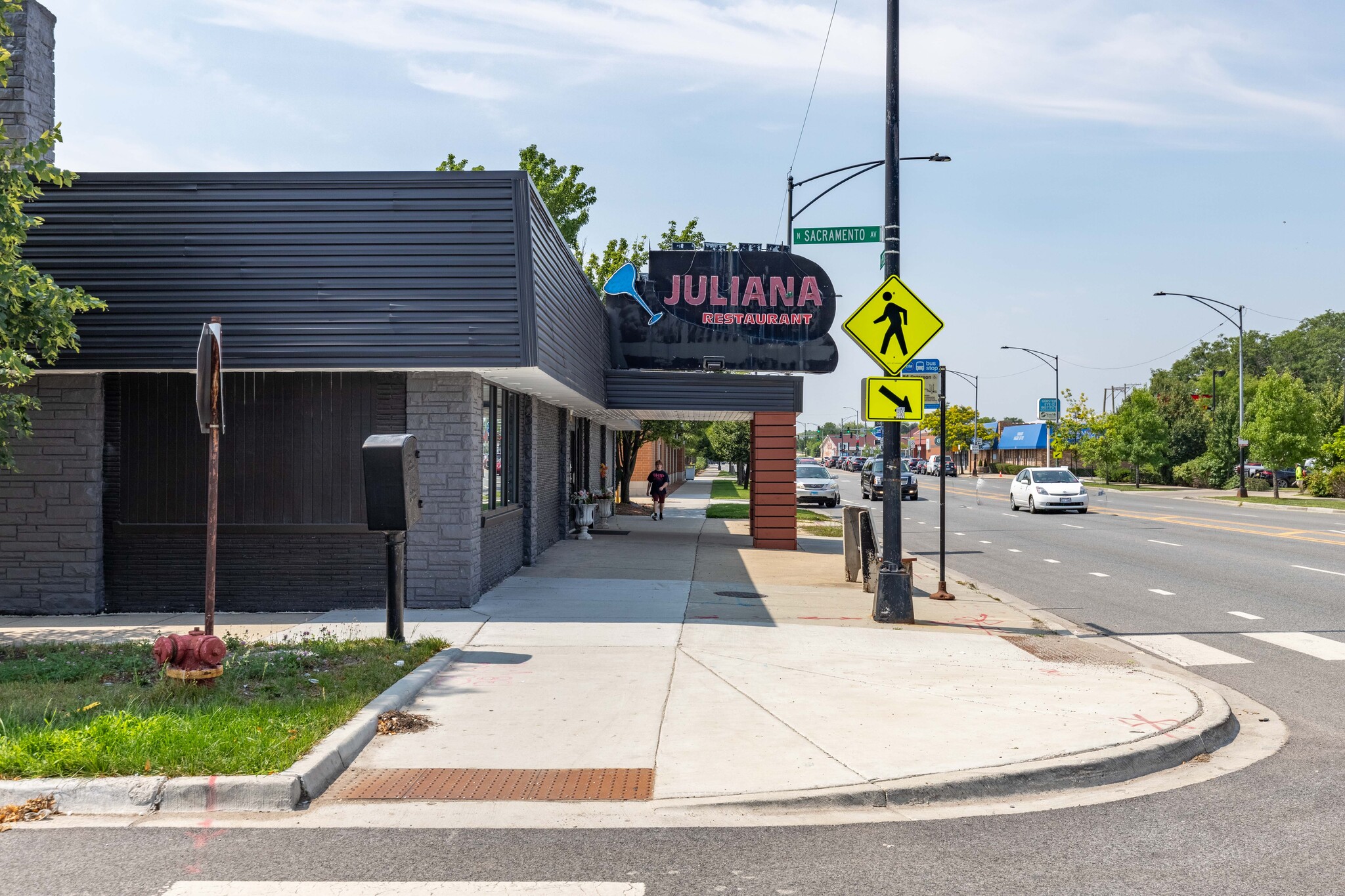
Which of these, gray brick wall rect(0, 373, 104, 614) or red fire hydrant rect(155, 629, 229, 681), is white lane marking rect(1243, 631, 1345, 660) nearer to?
red fire hydrant rect(155, 629, 229, 681)

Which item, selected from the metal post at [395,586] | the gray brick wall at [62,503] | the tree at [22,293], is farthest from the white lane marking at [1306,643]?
the gray brick wall at [62,503]

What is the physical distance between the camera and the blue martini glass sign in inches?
833

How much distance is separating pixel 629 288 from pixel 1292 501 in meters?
35.2

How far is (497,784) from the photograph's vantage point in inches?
229

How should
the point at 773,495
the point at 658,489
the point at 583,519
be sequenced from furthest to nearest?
1. the point at 658,489
2. the point at 583,519
3. the point at 773,495

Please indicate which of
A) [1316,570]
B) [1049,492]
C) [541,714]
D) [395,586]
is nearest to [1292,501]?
[1049,492]

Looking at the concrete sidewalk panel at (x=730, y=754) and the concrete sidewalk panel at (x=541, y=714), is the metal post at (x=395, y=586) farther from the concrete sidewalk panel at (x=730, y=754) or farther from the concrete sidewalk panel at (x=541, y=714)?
the concrete sidewalk panel at (x=730, y=754)

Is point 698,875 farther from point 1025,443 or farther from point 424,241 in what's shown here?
point 1025,443

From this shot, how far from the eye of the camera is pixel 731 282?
21.4 m

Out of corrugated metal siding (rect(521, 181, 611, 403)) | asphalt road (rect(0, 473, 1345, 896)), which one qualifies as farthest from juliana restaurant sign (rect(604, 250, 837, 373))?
asphalt road (rect(0, 473, 1345, 896))

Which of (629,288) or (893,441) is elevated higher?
(629,288)

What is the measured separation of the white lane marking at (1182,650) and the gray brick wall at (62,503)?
1097 centimetres

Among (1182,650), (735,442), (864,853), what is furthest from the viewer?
(735,442)

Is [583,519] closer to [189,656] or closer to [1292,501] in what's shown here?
[189,656]
